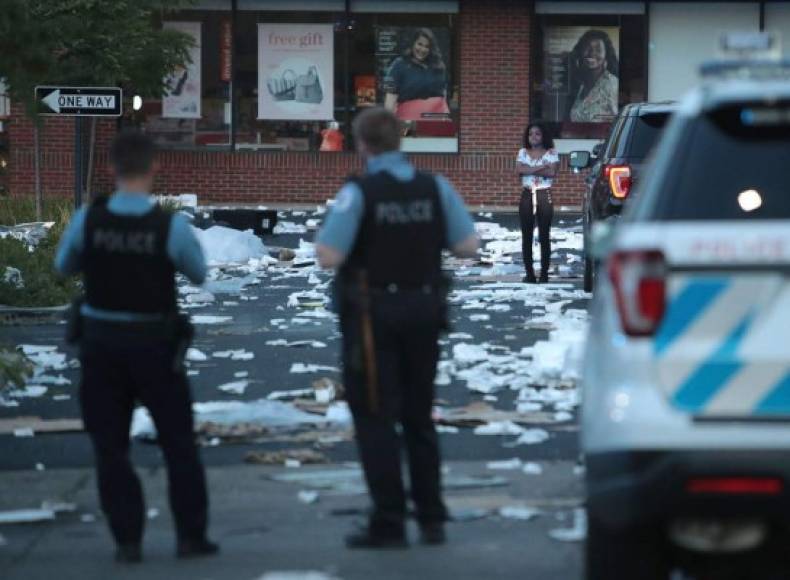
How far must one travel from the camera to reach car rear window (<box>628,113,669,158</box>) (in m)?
17.0

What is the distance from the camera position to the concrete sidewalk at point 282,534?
754 cm

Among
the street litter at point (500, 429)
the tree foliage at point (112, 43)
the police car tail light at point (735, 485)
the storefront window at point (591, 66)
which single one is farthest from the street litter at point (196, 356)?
the storefront window at point (591, 66)

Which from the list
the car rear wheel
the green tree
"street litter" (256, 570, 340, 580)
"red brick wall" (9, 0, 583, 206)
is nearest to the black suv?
the green tree

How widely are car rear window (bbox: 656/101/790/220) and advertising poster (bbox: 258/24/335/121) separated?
88.6ft

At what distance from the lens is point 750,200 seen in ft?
22.6

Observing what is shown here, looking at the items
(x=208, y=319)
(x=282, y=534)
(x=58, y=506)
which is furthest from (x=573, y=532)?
(x=208, y=319)

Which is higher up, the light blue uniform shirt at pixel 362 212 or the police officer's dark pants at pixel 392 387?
the light blue uniform shirt at pixel 362 212

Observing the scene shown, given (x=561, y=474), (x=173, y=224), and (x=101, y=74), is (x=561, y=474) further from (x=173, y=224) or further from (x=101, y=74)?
(x=101, y=74)

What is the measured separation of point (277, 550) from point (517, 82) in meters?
26.2

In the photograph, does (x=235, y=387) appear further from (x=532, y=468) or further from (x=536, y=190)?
(x=536, y=190)

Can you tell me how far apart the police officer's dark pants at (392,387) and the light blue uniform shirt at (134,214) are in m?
0.68

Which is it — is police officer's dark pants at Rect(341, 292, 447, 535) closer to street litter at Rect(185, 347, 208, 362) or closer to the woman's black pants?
street litter at Rect(185, 347, 208, 362)

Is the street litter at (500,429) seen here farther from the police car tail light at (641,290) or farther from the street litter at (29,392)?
the police car tail light at (641,290)

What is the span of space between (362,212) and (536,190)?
12041 millimetres
